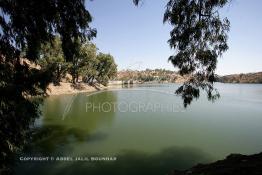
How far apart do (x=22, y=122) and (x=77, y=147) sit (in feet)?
25.9

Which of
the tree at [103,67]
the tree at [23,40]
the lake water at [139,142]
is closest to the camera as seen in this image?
the tree at [23,40]

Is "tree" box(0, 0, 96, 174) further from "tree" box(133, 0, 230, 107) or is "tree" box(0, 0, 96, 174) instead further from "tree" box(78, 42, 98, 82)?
"tree" box(78, 42, 98, 82)

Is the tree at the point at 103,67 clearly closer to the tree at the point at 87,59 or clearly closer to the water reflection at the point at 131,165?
the tree at the point at 87,59

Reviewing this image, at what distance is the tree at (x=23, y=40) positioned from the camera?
6.79 metres

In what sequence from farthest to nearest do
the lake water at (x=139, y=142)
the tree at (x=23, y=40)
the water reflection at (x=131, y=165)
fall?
1. the lake water at (x=139, y=142)
2. the water reflection at (x=131, y=165)
3. the tree at (x=23, y=40)

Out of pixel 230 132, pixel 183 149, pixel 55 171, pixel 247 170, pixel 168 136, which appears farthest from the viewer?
pixel 230 132

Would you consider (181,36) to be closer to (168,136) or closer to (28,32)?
(28,32)

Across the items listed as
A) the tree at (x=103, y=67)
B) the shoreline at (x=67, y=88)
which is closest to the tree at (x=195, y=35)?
the shoreline at (x=67, y=88)

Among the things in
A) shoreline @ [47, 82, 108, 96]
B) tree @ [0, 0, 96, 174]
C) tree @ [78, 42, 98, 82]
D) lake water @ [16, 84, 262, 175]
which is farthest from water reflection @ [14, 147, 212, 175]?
tree @ [78, 42, 98, 82]

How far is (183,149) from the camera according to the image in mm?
15141

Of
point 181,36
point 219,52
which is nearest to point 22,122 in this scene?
point 181,36

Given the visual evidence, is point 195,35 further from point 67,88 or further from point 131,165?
point 67,88

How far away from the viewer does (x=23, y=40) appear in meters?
7.42

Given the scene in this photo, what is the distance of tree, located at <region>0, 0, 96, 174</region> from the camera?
679 cm
